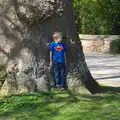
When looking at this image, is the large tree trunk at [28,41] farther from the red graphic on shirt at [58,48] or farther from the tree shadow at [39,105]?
the tree shadow at [39,105]

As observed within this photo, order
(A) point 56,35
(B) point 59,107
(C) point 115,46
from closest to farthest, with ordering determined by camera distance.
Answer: (B) point 59,107
(A) point 56,35
(C) point 115,46

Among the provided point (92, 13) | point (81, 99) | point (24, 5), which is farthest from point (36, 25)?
point (92, 13)

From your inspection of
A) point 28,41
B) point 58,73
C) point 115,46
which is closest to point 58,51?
point 58,73

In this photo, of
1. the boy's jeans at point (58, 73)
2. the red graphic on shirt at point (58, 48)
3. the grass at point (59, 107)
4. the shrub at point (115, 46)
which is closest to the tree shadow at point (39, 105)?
the grass at point (59, 107)

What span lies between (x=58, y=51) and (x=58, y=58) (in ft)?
0.44

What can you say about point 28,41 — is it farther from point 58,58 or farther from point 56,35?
point 58,58

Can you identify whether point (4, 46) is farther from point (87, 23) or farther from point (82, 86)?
point (87, 23)

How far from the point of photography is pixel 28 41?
25.5ft

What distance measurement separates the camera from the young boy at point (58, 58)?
778 cm

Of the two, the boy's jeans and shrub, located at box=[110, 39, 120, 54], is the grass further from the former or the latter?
shrub, located at box=[110, 39, 120, 54]

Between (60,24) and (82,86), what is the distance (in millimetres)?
1269

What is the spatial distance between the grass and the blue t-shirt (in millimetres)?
634

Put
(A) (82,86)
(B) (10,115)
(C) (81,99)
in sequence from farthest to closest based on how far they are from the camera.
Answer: (A) (82,86)
(C) (81,99)
(B) (10,115)

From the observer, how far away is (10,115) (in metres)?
6.85
